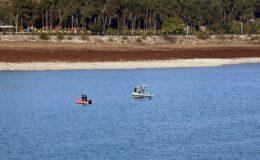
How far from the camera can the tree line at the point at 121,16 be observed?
127 m

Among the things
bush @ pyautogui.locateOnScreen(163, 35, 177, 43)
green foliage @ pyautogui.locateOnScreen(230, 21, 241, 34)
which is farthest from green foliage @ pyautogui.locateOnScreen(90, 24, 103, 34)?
green foliage @ pyautogui.locateOnScreen(230, 21, 241, 34)

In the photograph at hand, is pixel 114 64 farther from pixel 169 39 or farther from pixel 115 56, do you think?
pixel 169 39

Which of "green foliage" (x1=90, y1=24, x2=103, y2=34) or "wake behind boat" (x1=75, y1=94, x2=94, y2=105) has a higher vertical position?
"green foliage" (x1=90, y1=24, x2=103, y2=34)

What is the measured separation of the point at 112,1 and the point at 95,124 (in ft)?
276

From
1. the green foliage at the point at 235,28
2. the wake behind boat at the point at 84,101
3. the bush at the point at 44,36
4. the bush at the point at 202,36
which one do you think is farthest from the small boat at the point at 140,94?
the green foliage at the point at 235,28

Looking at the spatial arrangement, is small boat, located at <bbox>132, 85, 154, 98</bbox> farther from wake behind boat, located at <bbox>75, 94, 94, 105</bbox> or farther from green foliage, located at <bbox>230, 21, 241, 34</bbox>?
green foliage, located at <bbox>230, 21, 241, 34</bbox>

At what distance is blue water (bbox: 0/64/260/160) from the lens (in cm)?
3731

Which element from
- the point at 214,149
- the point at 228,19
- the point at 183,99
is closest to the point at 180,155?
the point at 214,149

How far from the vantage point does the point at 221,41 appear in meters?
121

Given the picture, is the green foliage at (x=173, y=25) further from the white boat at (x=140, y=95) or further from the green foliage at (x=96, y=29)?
the white boat at (x=140, y=95)

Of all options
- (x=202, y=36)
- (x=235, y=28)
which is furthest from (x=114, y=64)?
(x=235, y=28)

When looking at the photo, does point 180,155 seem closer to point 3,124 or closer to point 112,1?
point 3,124

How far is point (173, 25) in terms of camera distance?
12750 cm

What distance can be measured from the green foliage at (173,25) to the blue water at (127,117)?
5029 cm
